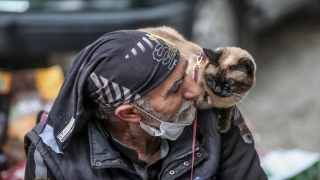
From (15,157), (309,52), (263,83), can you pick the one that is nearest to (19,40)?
(15,157)

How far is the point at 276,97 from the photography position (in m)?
4.82

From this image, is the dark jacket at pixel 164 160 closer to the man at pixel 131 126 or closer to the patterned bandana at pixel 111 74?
the man at pixel 131 126

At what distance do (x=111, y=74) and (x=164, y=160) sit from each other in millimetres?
464

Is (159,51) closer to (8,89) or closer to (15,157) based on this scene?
(15,157)

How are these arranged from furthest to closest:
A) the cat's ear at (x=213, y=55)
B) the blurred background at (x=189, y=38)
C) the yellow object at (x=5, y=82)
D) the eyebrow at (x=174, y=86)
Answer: the yellow object at (x=5, y=82) < the blurred background at (x=189, y=38) < the cat's ear at (x=213, y=55) < the eyebrow at (x=174, y=86)

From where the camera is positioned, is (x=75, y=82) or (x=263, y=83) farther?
(x=263, y=83)

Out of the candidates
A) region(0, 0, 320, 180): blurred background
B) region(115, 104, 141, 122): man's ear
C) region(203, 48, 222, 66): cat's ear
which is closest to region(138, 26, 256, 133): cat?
region(203, 48, 222, 66): cat's ear

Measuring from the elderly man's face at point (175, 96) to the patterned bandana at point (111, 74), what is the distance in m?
0.05

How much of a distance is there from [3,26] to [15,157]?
4.46 feet

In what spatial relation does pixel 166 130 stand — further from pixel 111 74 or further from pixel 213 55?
pixel 213 55

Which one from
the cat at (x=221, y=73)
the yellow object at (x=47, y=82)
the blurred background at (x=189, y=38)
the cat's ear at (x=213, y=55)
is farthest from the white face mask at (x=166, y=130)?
the yellow object at (x=47, y=82)

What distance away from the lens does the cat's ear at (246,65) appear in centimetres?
235

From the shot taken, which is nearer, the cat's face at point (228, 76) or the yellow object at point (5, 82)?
the cat's face at point (228, 76)

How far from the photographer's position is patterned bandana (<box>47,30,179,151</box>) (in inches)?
75.6
